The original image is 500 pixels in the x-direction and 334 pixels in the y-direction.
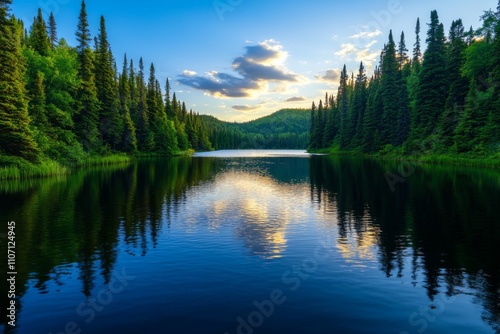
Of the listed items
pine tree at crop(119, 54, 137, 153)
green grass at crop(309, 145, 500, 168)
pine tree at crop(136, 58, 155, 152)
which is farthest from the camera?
pine tree at crop(136, 58, 155, 152)

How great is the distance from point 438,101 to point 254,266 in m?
77.6

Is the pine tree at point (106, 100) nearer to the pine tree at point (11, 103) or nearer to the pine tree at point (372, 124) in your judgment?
the pine tree at point (11, 103)

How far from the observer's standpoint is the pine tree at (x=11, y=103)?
129 feet

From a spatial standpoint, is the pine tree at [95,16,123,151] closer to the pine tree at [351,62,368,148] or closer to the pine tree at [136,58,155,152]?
the pine tree at [136,58,155,152]

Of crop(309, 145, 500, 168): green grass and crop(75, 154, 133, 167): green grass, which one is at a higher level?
crop(75, 154, 133, 167): green grass

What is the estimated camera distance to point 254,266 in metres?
14.7

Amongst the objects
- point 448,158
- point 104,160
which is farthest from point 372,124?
point 104,160

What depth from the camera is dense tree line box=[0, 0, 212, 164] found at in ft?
134

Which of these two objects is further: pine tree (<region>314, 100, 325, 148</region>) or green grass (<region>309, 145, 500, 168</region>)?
pine tree (<region>314, 100, 325, 148</region>)

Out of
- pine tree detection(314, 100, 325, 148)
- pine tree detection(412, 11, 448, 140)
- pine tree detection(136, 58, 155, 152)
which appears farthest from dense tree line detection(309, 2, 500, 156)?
pine tree detection(136, 58, 155, 152)

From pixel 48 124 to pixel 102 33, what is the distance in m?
43.6

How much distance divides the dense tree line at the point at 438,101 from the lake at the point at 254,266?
3968 centimetres

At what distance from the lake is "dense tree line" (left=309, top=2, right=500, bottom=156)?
39684mm

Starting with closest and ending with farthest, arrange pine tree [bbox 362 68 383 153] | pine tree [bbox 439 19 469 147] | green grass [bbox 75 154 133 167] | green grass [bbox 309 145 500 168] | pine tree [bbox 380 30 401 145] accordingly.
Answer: green grass [bbox 309 145 500 168]
green grass [bbox 75 154 133 167]
pine tree [bbox 439 19 469 147]
pine tree [bbox 380 30 401 145]
pine tree [bbox 362 68 383 153]
